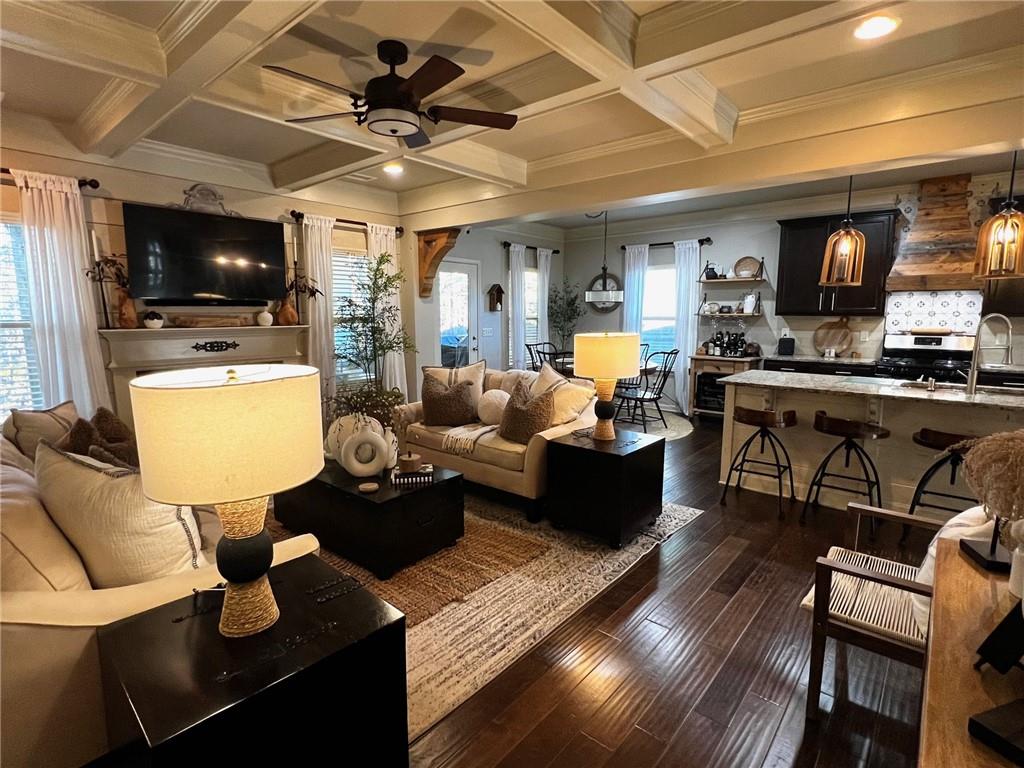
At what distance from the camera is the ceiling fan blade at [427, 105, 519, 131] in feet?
8.04

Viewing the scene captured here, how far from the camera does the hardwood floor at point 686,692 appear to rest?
5.66 feet

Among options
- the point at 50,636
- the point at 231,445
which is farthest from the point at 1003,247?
the point at 50,636

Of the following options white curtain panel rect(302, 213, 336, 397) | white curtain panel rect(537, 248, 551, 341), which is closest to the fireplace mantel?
white curtain panel rect(302, 213, 336, 397)

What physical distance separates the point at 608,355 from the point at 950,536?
1908 mm

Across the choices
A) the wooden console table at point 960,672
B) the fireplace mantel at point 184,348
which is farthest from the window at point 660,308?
the wooden console table at point 960,672

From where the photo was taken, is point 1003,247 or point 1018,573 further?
point 1003,247

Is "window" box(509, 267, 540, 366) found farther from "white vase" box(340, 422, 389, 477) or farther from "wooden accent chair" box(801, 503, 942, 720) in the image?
"wooden accent chair" box(801, 503, 942, 720)

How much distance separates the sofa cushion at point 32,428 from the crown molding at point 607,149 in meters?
3.84

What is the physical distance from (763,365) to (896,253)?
180 cm

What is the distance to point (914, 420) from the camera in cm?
357

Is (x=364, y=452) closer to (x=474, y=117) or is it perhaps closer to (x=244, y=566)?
(x=244, y=566)

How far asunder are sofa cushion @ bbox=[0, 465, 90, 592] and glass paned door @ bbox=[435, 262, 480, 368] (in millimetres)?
5076

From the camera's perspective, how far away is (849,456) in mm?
3750

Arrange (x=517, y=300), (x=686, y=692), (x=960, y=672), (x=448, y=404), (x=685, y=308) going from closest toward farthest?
(x=960, y=672), (x=686, y=692), (x=448, y=404), (x=685, y=308), (x=517, y=300)
